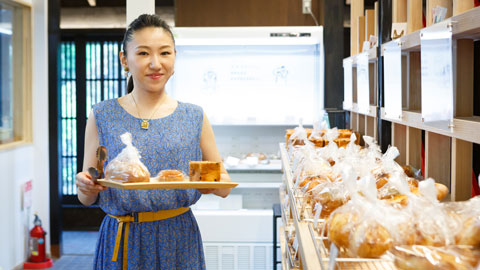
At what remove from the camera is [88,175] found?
1950 millimetres

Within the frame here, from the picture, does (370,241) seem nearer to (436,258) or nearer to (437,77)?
(436,258)

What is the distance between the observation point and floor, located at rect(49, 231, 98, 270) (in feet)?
18.5

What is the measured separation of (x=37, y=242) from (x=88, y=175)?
3838 mm

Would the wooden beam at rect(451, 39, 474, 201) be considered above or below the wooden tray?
above

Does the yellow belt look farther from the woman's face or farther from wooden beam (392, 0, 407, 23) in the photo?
wooden beam (392, 0, 407, 23)

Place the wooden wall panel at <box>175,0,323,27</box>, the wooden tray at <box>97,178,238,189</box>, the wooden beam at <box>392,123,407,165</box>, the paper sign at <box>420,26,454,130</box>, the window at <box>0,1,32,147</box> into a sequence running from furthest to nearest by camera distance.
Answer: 1. the wooden wall panel at <box>175,0,323,27</box>
2. the window at <box>0,1,32,147</box>
3. the wooden beam at <box>392,123,407,165</box>
4. the wooden tray at <box>97,178,238,189</box>
5. the paper sign at <box>420,26,454,130</box>

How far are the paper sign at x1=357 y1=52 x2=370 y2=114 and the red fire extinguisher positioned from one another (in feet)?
11.8

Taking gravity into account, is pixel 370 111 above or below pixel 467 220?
above

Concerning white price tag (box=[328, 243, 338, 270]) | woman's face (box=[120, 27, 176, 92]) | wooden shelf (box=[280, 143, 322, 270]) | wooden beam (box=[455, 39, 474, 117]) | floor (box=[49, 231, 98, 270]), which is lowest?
floor (box=[49, 231, 98, 270])

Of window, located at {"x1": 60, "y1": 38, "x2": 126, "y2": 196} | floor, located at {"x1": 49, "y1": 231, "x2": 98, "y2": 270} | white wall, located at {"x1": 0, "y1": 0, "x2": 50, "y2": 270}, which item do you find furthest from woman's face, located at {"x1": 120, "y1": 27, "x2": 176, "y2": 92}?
window, located at {"x1": 60, "y1": 38, "x2": 126, "y2": 196}

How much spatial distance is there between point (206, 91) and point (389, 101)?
2.77 meters

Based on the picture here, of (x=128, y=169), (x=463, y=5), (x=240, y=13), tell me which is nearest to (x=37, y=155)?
(x=240, y=13)

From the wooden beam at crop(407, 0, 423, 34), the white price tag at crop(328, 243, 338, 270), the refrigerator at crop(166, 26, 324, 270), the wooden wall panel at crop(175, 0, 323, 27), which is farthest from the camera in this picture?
the wooden wall panel at crop(175, 0, 323, 27)

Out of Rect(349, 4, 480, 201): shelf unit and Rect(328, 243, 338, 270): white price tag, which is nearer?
Rect(328, 243, 338, 270): white price tag
